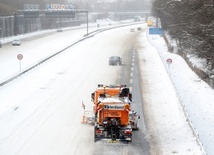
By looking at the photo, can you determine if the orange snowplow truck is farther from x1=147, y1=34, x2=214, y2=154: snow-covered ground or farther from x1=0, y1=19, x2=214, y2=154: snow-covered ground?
x1=147, y1=34, x2=214, y2=154: snow-covered ground

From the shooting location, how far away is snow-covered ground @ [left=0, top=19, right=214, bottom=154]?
17797 millimetres

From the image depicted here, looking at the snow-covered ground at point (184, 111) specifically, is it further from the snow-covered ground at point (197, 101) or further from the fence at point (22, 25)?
the fence at point (22, 25)

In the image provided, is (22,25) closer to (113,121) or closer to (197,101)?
(197,101)

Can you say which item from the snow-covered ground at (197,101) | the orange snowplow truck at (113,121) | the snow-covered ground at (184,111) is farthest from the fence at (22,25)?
the orange snowplow truck at (113,121)

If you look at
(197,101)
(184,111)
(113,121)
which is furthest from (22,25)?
(113,121)

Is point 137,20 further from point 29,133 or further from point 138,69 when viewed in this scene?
point 29,133

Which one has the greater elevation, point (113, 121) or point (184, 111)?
point (113, 121)

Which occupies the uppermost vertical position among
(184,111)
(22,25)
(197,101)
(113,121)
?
(22,25)

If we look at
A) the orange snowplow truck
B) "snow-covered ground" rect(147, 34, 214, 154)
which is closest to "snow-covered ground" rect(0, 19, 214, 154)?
"snow-covered ground" rect(147, 34, 214, 154)

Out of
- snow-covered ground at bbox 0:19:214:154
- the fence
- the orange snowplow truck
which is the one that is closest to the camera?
the orange snowplow truck

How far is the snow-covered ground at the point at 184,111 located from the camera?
58.4 ft

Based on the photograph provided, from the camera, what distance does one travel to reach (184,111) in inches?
882

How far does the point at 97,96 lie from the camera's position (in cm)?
1905

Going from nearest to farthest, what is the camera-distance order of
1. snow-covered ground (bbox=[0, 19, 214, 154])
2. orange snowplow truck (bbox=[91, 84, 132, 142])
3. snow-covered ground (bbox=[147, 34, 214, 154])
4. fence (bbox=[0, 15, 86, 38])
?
orange snowplow truck (bbox=[91, 84, 132, 142]) → snow-covered ground (bbox=[0, 19, 214, 154]) → snow-covered ground (bbox=[147, 34, 214, 154]) → fence (bbox=[0, 15, 86, 38])
